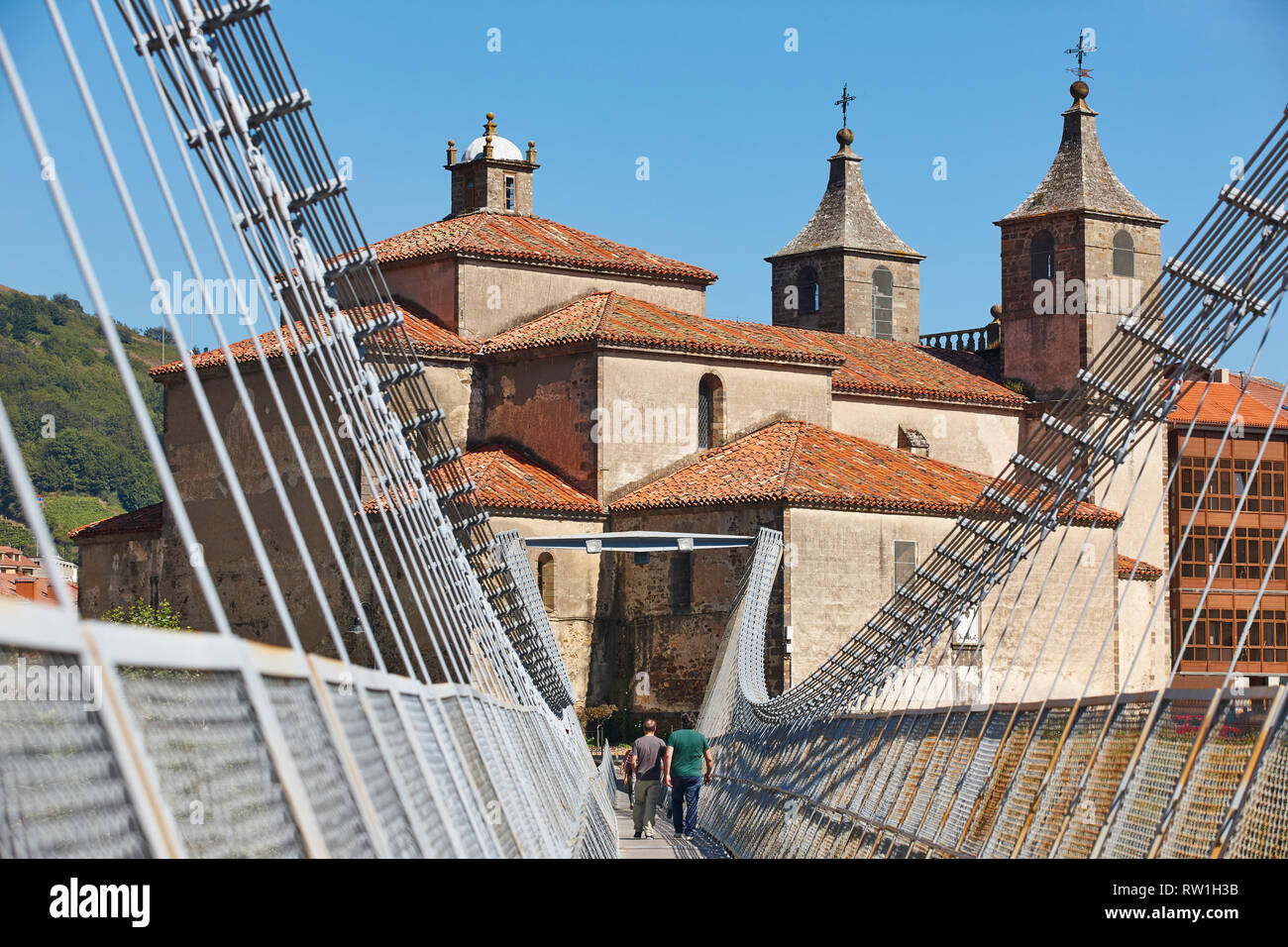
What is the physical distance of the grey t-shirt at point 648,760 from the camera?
18.7 metres

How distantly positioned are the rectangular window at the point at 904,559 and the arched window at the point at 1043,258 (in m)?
15.0

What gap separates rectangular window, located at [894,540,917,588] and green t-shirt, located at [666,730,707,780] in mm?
18489

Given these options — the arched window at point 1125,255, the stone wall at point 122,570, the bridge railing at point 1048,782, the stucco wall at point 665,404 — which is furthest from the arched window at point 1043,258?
the bridge railing at point 1048,782

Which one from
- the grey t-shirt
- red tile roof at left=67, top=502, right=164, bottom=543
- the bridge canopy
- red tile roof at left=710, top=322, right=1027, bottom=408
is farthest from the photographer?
red tile roof at left=710, top=322, right=1027, bottom=408

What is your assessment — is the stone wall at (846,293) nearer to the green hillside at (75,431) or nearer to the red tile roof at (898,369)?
the red tile roof at (898,369)

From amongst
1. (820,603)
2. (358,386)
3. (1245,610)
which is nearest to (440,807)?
(358,386)

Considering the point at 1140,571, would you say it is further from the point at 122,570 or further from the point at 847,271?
the point at 122,570

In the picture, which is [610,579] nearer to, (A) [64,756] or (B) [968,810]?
(B) [968,810]

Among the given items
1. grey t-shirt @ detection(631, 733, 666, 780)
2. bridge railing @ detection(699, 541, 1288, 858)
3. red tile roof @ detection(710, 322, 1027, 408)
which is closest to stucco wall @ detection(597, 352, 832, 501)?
red tile roof @ detection(710, 322, 1027, 408)

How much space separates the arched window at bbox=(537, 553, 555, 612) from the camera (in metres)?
36.7

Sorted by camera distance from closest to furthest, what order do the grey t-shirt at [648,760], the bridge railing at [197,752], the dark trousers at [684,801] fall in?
the bridge railing at [197,752] → the dark trousers at [684,801] → the grey t-shirt at [648,760]

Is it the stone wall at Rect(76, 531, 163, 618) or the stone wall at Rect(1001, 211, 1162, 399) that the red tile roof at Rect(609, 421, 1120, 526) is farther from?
the stone wall at Rect(76, 531, 163, 618)

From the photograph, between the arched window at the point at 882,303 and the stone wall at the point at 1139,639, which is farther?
the arched window at the point at 882,303
